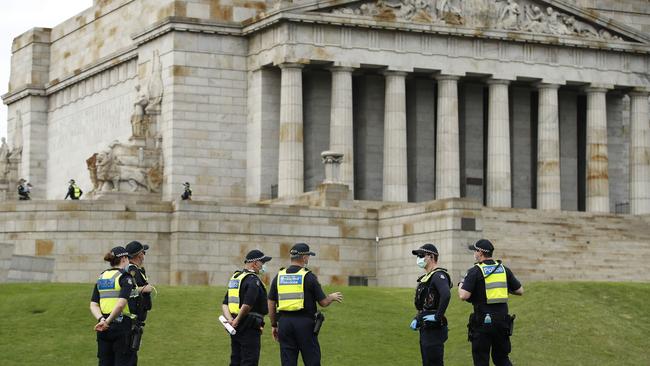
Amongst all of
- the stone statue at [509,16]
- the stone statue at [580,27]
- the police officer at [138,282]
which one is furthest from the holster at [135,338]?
the stone statue at [580,27]

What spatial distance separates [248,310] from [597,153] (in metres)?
51.7

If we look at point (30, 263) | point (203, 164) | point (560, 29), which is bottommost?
point (30, 263)

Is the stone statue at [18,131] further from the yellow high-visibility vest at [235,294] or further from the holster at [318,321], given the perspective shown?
the holster at [318,321]

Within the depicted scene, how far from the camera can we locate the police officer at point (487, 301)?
28.7 meters

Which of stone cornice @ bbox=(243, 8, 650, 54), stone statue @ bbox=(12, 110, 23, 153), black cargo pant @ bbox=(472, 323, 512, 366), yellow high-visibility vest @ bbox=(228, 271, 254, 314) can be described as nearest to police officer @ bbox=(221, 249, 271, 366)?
yellow high-visibility vest @ bbox=(228, 271, 254, 314)

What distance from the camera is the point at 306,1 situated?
73188 mm

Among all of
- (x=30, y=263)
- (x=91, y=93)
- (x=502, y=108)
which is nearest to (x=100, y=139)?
(x=91, y=93)

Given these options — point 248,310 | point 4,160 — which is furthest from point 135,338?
point 4,160

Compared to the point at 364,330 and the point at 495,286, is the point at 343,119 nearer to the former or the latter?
the point at 364,330

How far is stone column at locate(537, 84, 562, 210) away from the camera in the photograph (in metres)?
76.6

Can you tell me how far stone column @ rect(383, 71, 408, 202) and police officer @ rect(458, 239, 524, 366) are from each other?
1753 inches

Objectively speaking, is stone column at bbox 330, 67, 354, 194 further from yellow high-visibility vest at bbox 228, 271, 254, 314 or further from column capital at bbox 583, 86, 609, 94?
yellow high-visibility vest at bbox 228, 271, 254, 314

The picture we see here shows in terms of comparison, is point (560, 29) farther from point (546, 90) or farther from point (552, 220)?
point (552, 220)

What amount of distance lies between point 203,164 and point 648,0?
26914 mm
